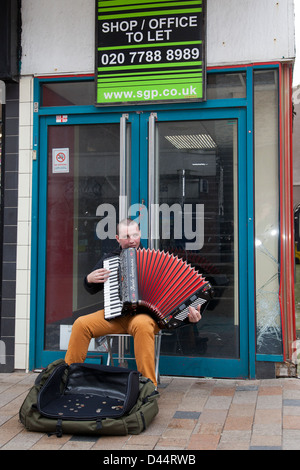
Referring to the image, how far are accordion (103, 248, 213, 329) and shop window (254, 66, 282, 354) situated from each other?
0.81 m

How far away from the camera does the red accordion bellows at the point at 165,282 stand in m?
3.86

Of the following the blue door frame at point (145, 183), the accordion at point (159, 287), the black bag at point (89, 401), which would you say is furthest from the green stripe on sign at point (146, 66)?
the black bag at point (89, 401)

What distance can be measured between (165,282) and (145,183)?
1159mm

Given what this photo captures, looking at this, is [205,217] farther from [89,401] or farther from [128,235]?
[89,401]

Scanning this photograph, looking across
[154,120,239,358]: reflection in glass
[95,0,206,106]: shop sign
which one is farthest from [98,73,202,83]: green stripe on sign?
[154,120,239,358]: reflection in glass

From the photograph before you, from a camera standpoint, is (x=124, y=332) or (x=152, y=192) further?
(x=152, y=192)

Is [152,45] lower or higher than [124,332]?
higher

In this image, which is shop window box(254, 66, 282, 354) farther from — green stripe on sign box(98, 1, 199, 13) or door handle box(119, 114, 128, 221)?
door handle box(119, 114, 128, 221)

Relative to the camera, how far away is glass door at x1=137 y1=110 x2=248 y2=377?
4555 millimetres

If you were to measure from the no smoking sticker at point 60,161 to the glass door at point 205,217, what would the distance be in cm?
74

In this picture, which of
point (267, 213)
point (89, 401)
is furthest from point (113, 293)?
point (267, 213)

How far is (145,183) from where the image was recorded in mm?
4715

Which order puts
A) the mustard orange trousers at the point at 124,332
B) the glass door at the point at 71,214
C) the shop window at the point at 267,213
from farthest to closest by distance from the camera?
1. the glass door at the point at 71,214
2. the shop window at the point at 267,213
3. the mustard orange trousers at the point at 124,332

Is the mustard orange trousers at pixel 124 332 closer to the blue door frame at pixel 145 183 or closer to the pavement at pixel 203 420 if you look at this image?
A: the pavement at pixel 203 420
